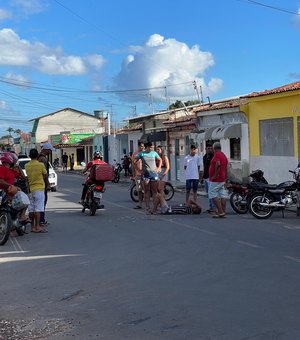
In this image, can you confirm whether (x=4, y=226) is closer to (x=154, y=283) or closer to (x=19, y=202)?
(x=19, y=202)

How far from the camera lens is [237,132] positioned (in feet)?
74.9

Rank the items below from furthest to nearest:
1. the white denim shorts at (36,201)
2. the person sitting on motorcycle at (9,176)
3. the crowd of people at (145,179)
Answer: the white denim shorts at (36,201) → the crowd of people at (145,179) → the person sitting on motorcycle at (9,176)

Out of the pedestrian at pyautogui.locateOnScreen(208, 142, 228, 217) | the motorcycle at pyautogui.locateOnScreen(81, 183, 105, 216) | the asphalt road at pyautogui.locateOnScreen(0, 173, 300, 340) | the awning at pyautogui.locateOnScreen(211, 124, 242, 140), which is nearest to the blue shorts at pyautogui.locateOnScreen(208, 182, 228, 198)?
the pedestrian at pyautogui.locateOnScreen(208, 142, 228, 217)

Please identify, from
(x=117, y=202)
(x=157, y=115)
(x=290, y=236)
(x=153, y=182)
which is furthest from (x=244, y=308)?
(x=157, y=115)

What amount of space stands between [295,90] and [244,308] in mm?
14705

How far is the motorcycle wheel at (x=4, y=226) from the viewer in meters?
9.65

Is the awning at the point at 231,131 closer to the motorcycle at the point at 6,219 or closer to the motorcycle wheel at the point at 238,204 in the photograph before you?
the motorcycle wheel at the point at 238,204

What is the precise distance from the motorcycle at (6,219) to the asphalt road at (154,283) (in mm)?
233

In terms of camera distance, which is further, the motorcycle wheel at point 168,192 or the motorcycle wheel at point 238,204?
the motorcycle wheel at point 168,192

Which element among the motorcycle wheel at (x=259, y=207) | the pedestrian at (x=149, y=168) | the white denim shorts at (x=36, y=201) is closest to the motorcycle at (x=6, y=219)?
the white denim shorts at (x=36, y=201)

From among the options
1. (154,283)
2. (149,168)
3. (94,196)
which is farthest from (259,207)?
(154,283)

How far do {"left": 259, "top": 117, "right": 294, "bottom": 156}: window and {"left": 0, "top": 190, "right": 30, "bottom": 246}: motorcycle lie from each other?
1209cm

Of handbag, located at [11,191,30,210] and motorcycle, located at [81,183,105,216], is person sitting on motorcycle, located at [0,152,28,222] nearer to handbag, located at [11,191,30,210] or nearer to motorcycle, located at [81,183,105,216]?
handbag, located at [11,191,30,210]

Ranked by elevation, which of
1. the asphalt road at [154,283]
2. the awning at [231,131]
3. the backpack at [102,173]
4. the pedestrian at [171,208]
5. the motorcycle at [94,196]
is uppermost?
the awning at [231,131]
